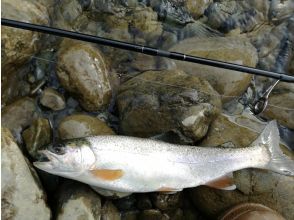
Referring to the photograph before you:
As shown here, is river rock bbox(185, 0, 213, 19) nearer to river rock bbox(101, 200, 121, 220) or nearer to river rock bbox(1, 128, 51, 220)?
river rock bbox(101, 200, 121, 220)

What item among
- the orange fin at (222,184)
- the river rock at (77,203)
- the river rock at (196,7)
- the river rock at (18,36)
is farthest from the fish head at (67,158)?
the river rock at (196,7)

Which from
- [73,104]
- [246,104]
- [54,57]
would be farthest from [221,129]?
[54,57]

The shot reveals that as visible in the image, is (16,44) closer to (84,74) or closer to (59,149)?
(84,74)

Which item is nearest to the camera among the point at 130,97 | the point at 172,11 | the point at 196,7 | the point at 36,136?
the point at 36,136

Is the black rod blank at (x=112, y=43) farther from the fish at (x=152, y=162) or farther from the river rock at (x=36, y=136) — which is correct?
the river rock at (x=36, y=136)

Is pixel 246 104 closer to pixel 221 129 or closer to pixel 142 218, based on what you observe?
pixel 221 129

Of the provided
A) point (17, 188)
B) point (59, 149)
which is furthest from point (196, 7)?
point (17, 188)
